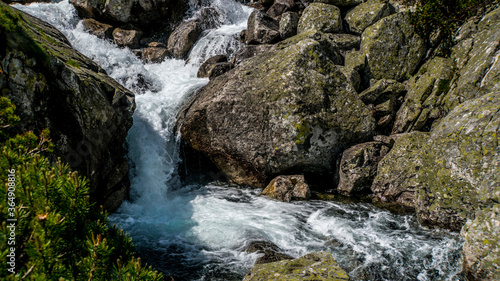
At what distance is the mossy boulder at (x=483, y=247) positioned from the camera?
6.08m

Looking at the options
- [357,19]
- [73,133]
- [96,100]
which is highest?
[357,19]

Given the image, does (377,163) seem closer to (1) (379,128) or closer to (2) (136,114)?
(1) (379,128)

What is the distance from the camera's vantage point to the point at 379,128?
14.1 metres

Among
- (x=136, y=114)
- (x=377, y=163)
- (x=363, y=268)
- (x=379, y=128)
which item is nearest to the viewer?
(x=363, y=268)

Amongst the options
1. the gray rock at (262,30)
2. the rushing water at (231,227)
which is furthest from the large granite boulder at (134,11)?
the rushing water at (231,227)

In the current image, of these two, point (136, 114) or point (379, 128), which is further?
point (136, 114)

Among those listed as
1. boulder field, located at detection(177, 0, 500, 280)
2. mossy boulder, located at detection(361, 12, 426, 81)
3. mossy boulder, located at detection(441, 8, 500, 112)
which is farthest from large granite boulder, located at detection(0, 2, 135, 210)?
mossy boulder, located at detection(441, 8, 500, 112)

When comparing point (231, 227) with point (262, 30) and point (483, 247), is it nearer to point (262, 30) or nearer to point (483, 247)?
point (483, 247)

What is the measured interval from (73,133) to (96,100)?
1.52m

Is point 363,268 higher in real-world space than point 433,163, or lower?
lower

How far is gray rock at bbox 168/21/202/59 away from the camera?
77.7 ft

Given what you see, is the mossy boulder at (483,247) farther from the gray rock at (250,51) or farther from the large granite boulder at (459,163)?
the gray rock at (250,51)

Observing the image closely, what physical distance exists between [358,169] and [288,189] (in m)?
2.97

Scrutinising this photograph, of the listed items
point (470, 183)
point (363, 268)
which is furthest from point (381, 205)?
point (363, 268)
